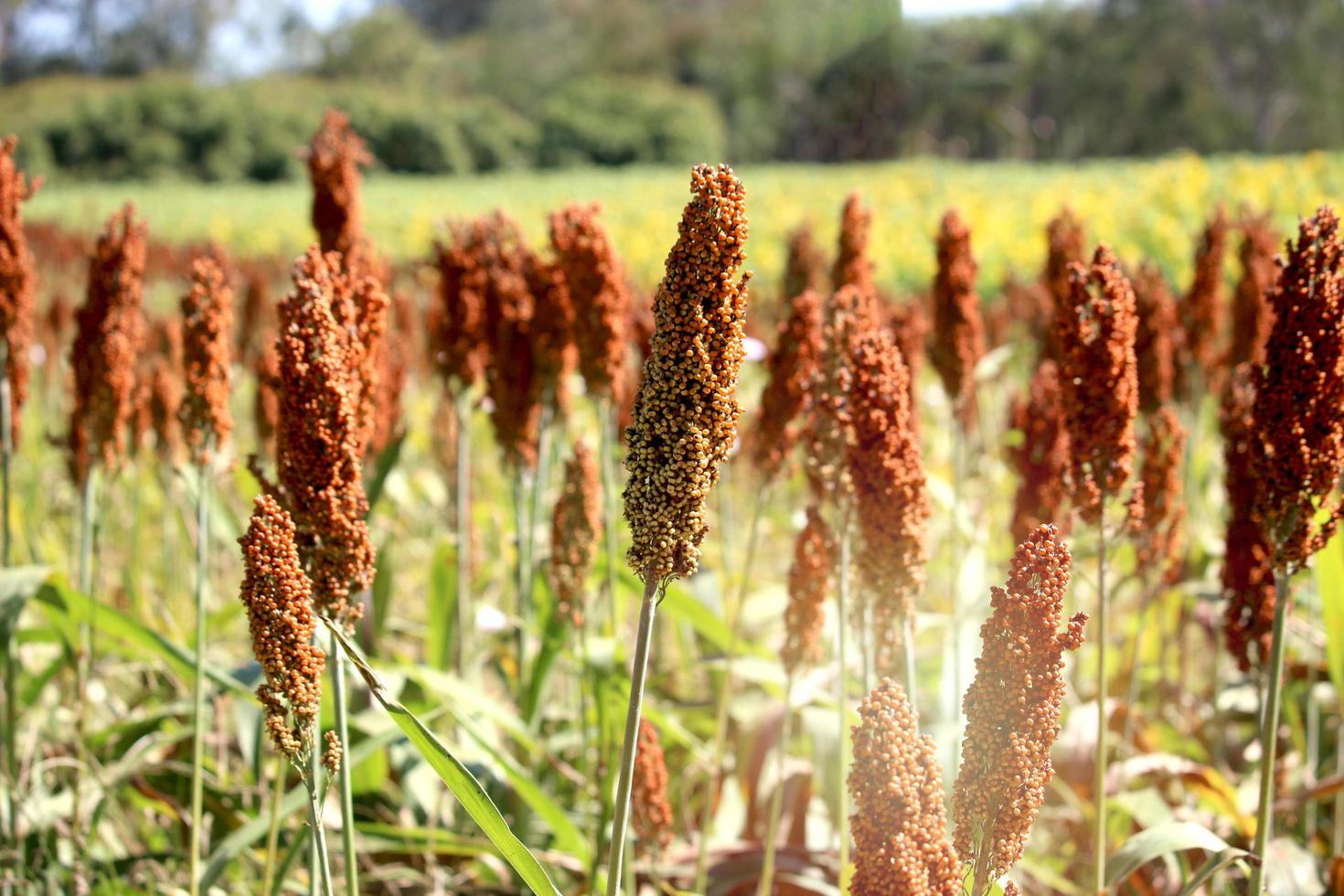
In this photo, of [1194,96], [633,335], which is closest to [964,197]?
[633,335]

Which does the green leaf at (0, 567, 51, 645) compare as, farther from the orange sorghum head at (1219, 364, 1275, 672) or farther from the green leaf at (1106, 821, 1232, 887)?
the orange sorghum head at (1219, 364, 1275, 672)

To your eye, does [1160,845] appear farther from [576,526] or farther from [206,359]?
[206,359]

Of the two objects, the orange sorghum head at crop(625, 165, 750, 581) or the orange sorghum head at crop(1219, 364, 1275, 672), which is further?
the orange sorghum head at crop(1219, 364, 1275, 672)

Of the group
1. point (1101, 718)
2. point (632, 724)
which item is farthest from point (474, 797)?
point (1101, 718)

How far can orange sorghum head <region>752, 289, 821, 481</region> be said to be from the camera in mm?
2564

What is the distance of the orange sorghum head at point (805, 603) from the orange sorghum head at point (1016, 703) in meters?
1.02

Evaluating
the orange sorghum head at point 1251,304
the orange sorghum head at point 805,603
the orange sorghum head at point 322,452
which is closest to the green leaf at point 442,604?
the orange sorghum head at point 805,603

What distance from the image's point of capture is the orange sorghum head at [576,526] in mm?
2529

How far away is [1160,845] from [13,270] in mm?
2672

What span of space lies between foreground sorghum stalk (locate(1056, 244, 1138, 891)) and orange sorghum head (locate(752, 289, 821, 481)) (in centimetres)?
60

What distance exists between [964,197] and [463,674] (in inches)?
575

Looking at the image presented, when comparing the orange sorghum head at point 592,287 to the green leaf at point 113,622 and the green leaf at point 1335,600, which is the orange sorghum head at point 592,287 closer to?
the green leaf at point 113,622

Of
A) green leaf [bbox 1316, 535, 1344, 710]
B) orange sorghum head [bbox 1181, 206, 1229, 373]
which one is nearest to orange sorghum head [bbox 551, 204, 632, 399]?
green leaf [bbox 1316, 535, 1344, 710]

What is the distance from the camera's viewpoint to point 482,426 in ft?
25.0
